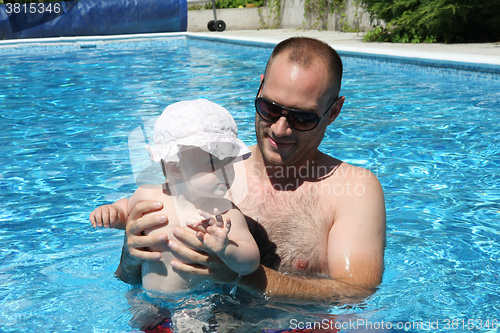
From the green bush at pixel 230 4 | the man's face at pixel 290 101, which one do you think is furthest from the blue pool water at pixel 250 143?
the green bush at pixel 230 4

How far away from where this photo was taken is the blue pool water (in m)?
3.05

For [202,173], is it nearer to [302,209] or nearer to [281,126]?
[281,126]

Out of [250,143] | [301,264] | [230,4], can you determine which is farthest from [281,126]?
[230,4]

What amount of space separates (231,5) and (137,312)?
74.7ft

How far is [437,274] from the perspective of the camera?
3619 millimetres

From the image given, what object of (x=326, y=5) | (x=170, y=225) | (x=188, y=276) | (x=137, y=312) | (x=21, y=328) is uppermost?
(x=326, y=5)

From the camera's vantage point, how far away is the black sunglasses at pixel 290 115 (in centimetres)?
276

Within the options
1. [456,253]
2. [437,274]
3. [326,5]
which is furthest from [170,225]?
[326,5]

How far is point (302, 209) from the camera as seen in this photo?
9.66 ft

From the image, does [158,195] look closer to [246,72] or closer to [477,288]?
[477,288]

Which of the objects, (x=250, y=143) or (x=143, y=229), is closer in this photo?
(x=143, y=229)

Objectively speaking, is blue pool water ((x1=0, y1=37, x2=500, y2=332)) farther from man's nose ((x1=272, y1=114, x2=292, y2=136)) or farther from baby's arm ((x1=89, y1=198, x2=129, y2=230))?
man's nose ((x1=272, y1=114, x2=292, y2=136))

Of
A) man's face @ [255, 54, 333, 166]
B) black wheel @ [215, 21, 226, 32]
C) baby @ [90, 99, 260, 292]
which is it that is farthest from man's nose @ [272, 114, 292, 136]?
black wheel @ [215, 21, 226, 32]

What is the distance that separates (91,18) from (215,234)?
20.0m
